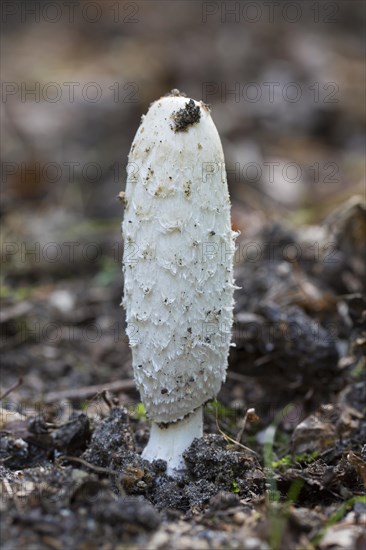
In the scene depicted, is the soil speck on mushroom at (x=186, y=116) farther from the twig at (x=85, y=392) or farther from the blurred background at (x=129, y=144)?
the twig at (x=85, y=392)

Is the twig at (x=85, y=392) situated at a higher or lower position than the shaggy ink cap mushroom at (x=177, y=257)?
lower

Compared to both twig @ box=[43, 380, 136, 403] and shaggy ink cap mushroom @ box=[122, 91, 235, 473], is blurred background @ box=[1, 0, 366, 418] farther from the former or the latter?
shaggy ink cap mushroom @ box=[122, 91, 235, 473]

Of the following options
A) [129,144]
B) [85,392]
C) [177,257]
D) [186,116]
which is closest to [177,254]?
[177,257]

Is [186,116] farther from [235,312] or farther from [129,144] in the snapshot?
[129,144]

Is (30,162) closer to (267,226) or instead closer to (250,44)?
(267,226)

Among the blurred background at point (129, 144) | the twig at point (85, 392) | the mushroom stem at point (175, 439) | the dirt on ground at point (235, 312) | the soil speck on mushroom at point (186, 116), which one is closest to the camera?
the dirt on ground at point (235, 312)

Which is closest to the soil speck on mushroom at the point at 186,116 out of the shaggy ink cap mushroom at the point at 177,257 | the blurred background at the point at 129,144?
the shaggy ink cap mushroom at the point at 177,257

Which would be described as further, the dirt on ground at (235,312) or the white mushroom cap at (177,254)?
the white mushroom cap at (177,254)
